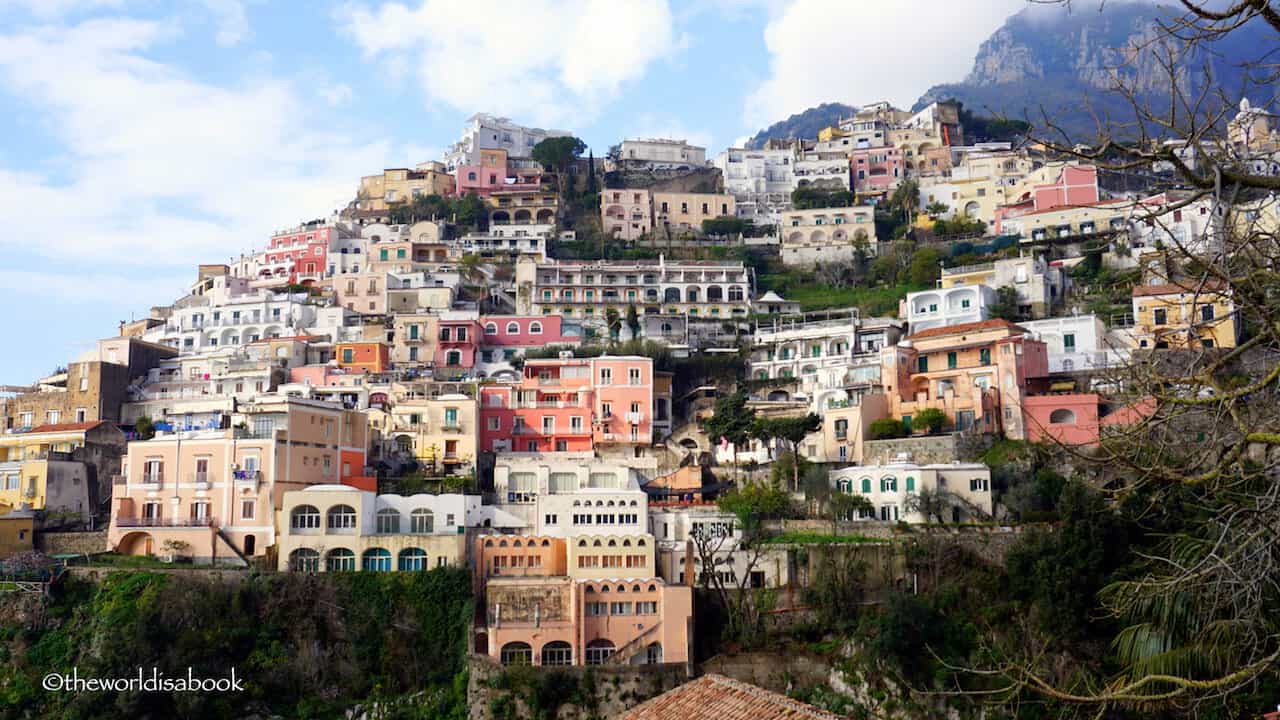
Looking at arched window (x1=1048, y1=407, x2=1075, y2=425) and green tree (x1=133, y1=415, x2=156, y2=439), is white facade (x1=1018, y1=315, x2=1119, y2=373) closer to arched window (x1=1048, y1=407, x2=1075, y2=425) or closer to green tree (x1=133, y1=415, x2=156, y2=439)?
arched window (x1=1048, y1=407, x2=1075, y2=425)

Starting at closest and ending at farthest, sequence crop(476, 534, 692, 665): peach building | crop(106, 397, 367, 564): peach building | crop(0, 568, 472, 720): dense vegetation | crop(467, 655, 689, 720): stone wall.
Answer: crop(467, 655, 689, 720): stone wall, crop(0, 568, 472, 720): dense vegetation, crop(476, 534, 692, 665): peach building, crop(106, 397, 367, 564): peach building

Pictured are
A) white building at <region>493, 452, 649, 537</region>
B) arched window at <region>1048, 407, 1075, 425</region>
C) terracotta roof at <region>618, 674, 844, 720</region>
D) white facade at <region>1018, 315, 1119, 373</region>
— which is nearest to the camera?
terracotta roof at <region>618, 674, 844, 720</region>

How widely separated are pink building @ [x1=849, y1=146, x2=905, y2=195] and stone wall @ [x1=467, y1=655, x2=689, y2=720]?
2213 inches

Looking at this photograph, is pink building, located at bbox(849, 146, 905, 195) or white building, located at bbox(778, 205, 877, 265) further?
pink building, located at bbox(849, 146, 905, 195)

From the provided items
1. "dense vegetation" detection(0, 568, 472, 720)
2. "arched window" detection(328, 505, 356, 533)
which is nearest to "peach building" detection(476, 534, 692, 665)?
"dense vegetation" detection(0, 568, 472, 720)

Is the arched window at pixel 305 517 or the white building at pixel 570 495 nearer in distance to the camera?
the arched window at pixel 305 517

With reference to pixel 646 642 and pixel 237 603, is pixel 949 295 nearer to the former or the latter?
pixel 646 642

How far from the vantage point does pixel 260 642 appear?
34.2 metres

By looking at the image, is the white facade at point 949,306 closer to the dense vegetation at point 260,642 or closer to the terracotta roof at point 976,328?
the terracotta roof at point 976,328

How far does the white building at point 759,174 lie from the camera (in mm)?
85312

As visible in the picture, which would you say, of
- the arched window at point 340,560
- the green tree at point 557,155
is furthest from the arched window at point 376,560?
the green tree at point 557,155

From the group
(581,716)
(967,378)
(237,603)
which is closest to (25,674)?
(237,603)

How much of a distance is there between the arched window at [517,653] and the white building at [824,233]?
41460mm

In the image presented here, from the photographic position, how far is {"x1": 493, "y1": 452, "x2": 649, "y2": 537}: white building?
3925 centimetres
